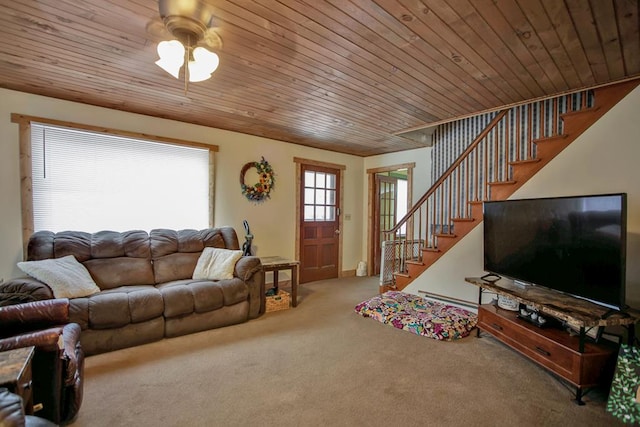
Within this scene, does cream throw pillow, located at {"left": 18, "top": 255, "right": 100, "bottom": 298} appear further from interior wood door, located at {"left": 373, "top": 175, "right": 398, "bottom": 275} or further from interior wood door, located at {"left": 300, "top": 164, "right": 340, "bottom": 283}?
interior wood door, located at {"left": 373, "top": 175, "right": 398, "bottom": 275}

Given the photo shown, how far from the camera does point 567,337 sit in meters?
2.23

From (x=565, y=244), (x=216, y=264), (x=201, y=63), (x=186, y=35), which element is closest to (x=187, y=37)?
(x=186, y=35)

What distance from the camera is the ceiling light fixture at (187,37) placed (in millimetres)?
1693

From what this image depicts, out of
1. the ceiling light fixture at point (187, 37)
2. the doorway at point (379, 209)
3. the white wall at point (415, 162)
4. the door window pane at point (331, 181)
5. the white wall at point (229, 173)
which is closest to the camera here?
the ceiling light fixture at point (187, 37)

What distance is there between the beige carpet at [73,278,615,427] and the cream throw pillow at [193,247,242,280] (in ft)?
2.03

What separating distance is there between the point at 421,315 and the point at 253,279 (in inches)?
76.5

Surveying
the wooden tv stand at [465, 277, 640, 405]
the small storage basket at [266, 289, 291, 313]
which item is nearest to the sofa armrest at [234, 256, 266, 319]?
the small storage basket at [266, 289, 291, 313]

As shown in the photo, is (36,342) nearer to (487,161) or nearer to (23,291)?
(23,291)

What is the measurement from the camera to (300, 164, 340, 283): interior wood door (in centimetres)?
529

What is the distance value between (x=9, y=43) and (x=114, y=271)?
2.06m

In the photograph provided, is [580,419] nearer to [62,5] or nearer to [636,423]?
[636,423]

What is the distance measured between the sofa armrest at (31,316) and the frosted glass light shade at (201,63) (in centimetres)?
177

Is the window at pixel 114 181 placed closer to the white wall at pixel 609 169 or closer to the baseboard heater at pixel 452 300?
the baseboard heater at pixel 452 300

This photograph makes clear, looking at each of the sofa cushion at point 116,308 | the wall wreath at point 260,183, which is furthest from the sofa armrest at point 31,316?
the wall wreath at point 260,183
